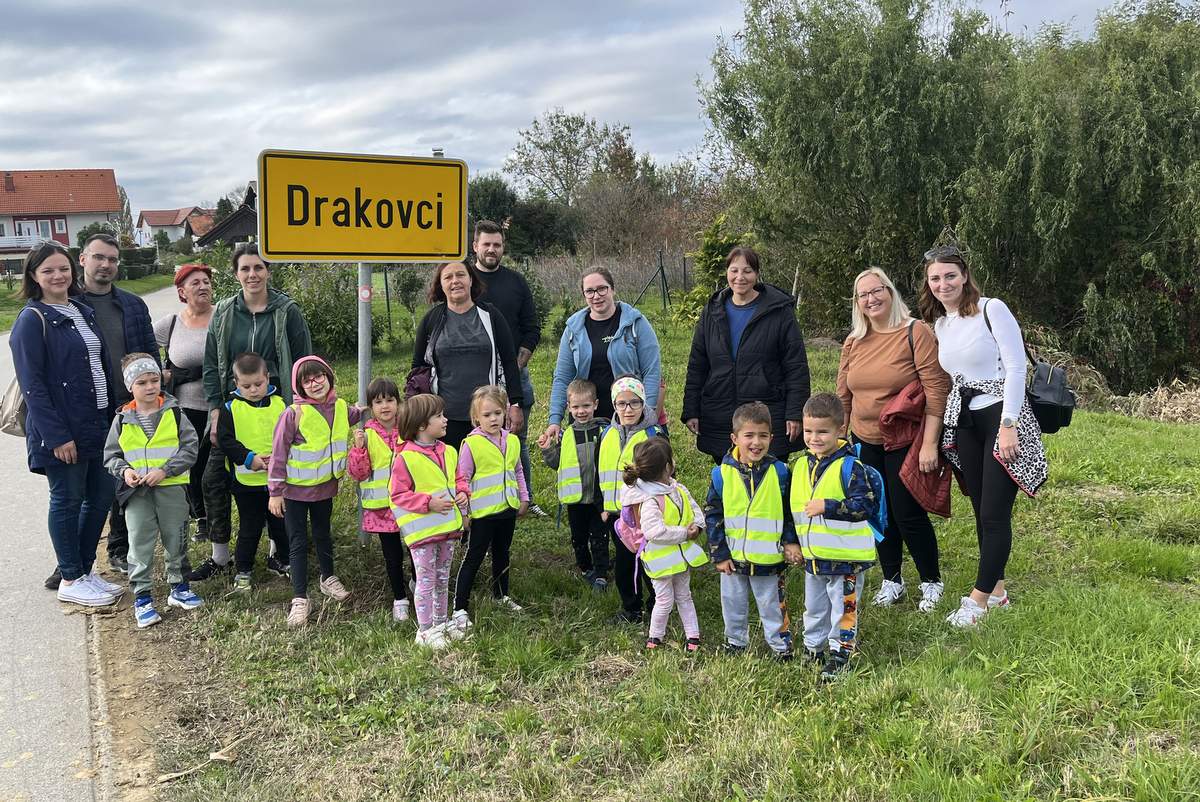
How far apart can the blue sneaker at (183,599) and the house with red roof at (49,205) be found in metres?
75.9

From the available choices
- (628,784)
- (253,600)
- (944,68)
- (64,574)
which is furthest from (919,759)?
(944,68)

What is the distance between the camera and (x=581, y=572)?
216 inches

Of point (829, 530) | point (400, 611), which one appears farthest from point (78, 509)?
point (829, 530)

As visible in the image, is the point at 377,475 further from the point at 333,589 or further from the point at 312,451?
the point at 333,589

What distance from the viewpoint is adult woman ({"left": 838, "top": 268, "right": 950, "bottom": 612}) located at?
4496 millimetres

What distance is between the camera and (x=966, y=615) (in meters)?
4.33

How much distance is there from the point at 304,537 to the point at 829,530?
297 cm

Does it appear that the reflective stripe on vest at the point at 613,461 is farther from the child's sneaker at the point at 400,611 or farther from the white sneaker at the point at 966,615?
the white sneaker at the point at 966,615

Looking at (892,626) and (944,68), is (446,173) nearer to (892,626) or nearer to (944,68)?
(892,626)

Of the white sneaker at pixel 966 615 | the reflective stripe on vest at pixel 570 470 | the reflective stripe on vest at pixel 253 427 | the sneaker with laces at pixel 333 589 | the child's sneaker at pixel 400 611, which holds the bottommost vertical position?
the child's sneaker at pixel 400 611

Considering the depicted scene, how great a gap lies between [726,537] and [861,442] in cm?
125

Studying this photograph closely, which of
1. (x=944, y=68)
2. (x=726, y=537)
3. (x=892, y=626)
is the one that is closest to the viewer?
(x=726, y=537)

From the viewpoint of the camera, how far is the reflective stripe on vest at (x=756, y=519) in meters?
3.92

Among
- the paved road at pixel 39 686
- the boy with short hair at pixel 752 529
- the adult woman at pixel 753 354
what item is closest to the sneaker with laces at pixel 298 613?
the paved road at pixel 39 686
